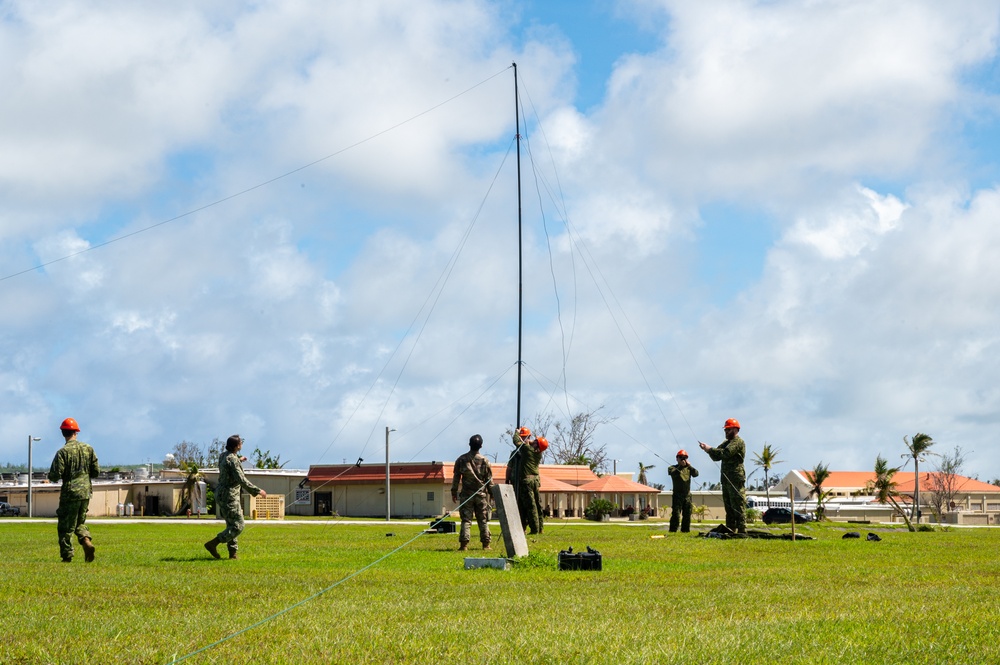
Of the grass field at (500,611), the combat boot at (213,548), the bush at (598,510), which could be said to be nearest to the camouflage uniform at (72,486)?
the grass field at (500,611)

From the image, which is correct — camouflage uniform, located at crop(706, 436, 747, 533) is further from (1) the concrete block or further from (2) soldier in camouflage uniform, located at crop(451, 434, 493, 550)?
(1) the concrete block

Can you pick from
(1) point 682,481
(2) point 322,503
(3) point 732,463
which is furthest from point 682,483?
(2) point 322,503

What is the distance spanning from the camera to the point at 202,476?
7738 cm

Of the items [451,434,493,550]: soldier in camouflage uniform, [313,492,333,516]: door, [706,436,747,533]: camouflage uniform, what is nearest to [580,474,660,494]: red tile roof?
[313,492,333,516]: door

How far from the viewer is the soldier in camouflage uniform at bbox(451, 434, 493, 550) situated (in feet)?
58.1

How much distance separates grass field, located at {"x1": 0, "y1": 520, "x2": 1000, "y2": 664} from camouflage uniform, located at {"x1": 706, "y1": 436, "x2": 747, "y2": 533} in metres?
6.98

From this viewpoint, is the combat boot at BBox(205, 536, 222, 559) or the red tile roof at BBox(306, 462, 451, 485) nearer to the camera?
the combat boot at BBox(205, 536, 222, 559)

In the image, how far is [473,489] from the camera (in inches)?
730

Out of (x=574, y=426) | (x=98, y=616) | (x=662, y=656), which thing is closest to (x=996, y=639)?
(x=662, y=656)

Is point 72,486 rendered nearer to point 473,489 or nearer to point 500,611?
point 473,489

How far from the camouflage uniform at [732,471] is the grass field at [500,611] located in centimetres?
698

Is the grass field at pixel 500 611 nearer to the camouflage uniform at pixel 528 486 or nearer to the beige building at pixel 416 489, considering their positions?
the camouflage uniform at pixel 528 486

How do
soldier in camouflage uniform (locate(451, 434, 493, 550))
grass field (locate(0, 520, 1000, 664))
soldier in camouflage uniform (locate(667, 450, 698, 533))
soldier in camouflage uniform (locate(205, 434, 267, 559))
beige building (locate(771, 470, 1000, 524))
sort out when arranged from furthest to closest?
1. beige building (locate(771, 470, 1000, 524))
2. soldier in camouflage uniform (locate(667, 450, 698, 533))
3. soldier in camouflage uniform (locate(451, 434, 493, 550))
4. soldier in camouflage uniform (locate(205, 434, 267, 559))
5. grass field (locate(0, 520, 1000, 664))

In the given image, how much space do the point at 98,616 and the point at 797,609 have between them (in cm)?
521
